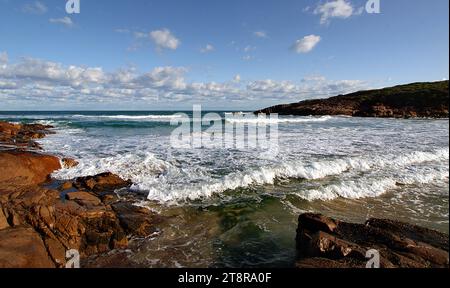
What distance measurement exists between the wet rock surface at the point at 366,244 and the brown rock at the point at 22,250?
3.96m

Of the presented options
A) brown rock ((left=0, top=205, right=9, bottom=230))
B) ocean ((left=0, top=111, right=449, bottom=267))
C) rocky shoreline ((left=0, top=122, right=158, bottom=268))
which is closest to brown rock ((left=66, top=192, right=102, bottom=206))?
rocky shoreline ((left=0, top=122, right=158, bottom=268))

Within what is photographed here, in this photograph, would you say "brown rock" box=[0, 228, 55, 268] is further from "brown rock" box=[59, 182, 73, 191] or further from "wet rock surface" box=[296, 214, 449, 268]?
"wet rock surface" box=[296, 214, 449, 268]

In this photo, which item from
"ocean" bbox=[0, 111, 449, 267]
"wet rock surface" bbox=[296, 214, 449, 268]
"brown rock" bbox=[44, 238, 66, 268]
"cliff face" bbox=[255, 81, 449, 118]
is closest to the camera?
"wet rock surface" bbox=[296, 214, 449, 268]

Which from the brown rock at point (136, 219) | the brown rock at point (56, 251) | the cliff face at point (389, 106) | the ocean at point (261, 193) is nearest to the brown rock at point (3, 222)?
the brown rock at point (56, 251)

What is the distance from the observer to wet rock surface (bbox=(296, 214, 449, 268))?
156 inches

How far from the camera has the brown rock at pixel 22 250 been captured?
418 cm

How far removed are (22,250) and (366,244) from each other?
5.39 metres

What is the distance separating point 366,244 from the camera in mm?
4500

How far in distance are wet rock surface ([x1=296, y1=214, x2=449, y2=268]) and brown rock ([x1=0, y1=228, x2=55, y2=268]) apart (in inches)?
156
